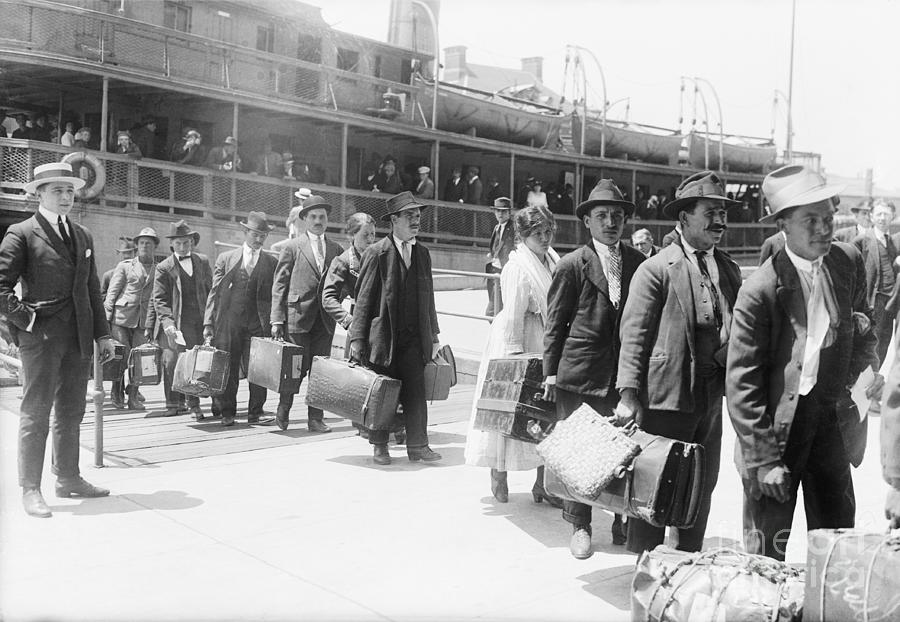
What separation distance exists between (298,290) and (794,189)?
5.45m

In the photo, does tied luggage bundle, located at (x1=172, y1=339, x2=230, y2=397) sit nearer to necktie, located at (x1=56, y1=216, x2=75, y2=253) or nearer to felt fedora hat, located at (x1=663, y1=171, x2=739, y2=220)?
necktie, located at (x1=56, y1=216, x2=75, y2=253)

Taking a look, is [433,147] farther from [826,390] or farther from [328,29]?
[826,390]

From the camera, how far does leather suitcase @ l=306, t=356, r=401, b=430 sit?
697 centimetres

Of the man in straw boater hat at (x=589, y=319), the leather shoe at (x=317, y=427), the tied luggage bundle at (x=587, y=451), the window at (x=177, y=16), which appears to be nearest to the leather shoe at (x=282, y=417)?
the leather shoe at (x=317, y=427)

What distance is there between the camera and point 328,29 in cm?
2392

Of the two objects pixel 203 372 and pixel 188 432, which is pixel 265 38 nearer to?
pixel 203 372

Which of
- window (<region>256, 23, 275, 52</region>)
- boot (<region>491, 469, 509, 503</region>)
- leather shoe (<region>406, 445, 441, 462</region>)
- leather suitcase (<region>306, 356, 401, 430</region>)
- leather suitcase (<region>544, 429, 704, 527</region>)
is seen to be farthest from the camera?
window (<region>256, 23, 275, 52</region>)

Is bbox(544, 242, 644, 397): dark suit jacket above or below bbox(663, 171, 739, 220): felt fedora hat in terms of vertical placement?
below

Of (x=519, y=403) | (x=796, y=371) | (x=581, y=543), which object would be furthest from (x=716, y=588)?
(x=519, y=403)

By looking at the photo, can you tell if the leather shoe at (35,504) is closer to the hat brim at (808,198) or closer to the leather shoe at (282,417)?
the leather shoe at (282,417)

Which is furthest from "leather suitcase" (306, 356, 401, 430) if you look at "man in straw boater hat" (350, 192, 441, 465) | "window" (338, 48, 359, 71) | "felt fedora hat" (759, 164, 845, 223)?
"window" (338, 48, 359, 71)

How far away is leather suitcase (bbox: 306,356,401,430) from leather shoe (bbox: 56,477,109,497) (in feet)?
6.09

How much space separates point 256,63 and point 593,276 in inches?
719

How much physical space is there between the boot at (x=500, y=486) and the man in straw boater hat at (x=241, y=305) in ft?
11.9
